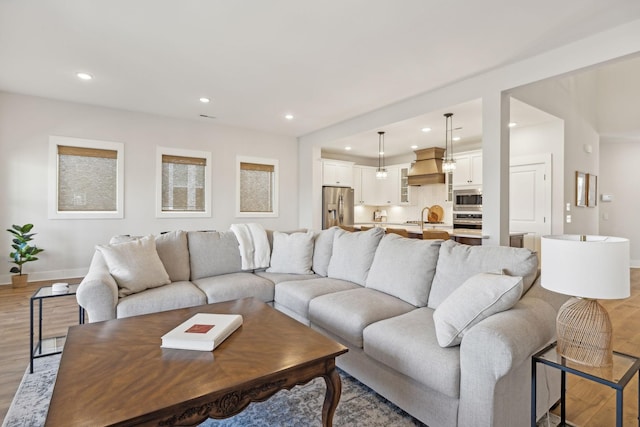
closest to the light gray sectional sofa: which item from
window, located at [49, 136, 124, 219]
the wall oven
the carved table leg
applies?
the carved table leg

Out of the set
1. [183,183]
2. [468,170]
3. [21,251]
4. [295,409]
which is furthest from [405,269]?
[21,251]

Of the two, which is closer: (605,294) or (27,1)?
(605,294)

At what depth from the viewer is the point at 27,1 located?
2.49 metres

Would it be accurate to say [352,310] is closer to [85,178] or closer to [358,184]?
[85,178]

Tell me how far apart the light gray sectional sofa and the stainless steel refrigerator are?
325cm

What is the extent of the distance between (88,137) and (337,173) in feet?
15.3

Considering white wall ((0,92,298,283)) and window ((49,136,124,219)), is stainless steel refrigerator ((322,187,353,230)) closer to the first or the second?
white wall ((0,92,298,283))

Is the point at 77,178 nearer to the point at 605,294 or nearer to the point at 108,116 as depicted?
the point at 108,116

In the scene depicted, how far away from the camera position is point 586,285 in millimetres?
1323

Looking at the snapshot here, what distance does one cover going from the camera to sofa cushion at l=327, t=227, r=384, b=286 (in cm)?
291

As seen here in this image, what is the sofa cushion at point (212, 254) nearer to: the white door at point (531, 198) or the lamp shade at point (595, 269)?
the lamp shade at point (595, 269)

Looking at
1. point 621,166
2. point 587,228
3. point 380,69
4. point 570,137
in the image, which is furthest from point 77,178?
point 621,166

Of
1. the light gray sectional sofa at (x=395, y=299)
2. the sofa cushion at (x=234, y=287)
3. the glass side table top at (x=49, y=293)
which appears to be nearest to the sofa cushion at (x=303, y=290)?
the light gray sectional sofa at (x=395, y=299)

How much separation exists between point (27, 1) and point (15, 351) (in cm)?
272
